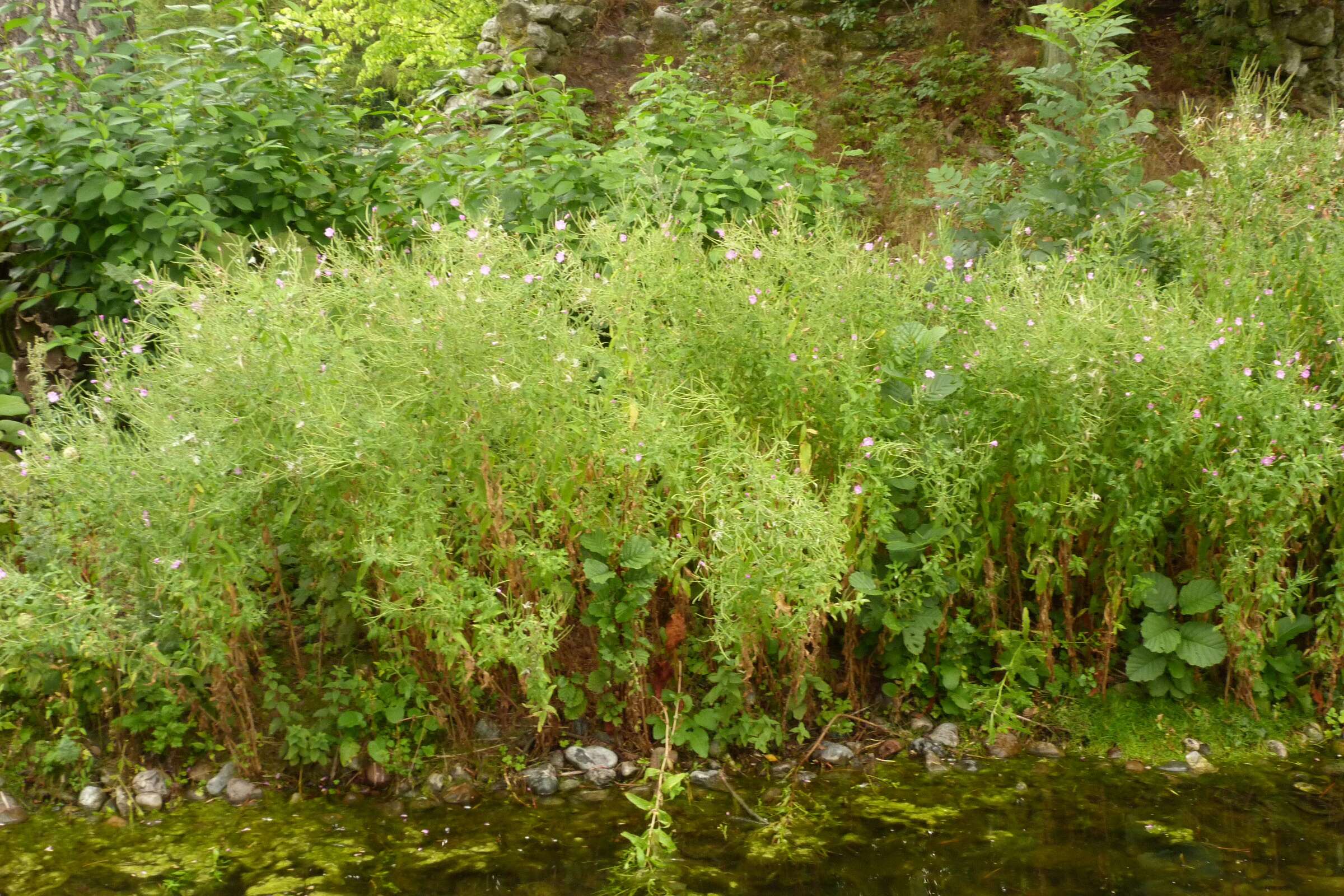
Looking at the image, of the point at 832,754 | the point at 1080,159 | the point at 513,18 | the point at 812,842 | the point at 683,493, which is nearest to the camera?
the point at 812,842

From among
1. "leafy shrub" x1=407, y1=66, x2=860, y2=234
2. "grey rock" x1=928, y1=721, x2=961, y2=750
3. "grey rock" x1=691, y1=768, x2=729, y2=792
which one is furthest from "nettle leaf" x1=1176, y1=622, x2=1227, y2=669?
"leafy shrub" x1=407, y1=66, x2=860, y2=234

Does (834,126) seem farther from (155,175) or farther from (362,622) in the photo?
(362,622)

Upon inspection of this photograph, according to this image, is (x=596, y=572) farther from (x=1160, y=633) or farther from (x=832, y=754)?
(x=1160, y=633)

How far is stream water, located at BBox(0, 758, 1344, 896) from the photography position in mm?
3268

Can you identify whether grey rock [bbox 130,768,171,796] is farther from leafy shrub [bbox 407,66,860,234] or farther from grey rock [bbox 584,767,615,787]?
leafy shrub [bbox 407,66,860,234]

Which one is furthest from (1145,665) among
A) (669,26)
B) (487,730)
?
(669,26)

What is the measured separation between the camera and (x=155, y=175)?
18.9ft

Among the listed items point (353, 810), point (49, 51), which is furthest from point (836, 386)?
point (49, 51)

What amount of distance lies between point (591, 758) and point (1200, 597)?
2291mm

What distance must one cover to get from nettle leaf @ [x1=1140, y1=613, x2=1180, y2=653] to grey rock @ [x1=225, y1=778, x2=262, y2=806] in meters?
3.22

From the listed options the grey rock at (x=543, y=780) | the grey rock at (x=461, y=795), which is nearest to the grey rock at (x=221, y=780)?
the grey rock at (x=461, y=795)

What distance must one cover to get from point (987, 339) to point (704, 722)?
1.74m

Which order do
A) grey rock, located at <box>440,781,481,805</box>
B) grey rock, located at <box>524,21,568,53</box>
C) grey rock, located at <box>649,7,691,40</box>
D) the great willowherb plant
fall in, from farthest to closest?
grey rock, located at <box>649,7,691,40</box>
grey rock, located at <box>524,21,568,53</box>
grey rock, located at <box>440,781,481,805</box>
the great willowherb plant

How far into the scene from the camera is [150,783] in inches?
151
